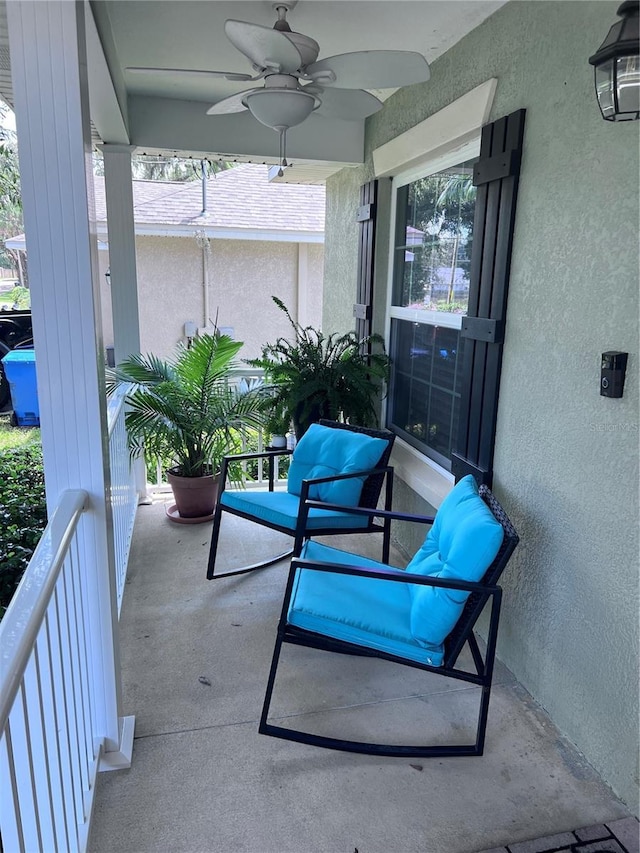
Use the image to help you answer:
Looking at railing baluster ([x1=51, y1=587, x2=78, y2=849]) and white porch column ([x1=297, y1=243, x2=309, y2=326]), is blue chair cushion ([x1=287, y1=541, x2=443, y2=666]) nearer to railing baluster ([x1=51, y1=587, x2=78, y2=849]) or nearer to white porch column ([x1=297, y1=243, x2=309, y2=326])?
railing baluster ([x1=51, y1=587, x2=78, y2=849])

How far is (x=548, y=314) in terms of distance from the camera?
203 centimetres

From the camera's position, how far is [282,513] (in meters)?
2.83

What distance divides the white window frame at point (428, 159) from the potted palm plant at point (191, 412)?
3.25 ft

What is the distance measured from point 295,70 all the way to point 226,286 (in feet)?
19.1

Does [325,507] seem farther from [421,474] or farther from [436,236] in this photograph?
[436,236]

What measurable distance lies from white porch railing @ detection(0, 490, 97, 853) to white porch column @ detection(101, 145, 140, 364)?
235 centimetres

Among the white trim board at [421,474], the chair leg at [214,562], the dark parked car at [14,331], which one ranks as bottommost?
the chair leg at [214,562]

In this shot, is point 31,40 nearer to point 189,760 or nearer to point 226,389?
point 189,760

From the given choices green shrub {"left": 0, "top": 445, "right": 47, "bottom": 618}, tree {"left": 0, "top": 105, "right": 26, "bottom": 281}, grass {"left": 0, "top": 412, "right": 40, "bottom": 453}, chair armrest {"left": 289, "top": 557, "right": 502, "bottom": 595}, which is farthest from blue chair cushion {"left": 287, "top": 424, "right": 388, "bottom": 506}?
tree {"left": 0, "top": 105, "right": 26, "bottom": 281}

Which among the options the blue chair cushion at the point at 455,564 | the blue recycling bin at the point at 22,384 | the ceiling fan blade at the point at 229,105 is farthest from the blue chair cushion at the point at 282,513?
the blue recycling bin at the point at 22,384

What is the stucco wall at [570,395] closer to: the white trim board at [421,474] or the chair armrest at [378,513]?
the chair armrest at [378,513]

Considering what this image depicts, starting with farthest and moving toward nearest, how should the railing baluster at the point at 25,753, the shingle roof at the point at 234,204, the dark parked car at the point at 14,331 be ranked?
the dark parked car at the point at 14,331, the shingle roof at the point at 234,204, the railing baluster at the point at 25,753

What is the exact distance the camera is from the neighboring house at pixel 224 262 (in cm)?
731

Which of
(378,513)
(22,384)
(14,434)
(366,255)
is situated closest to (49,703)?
(378,513)
